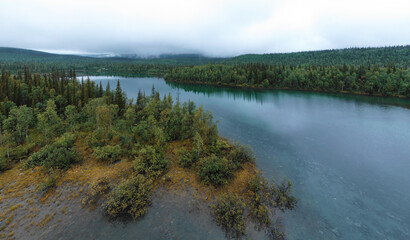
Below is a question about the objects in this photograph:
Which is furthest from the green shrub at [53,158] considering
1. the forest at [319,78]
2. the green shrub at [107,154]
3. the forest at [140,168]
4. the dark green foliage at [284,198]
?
the forest at [319,78]

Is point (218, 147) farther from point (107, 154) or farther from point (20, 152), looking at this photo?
point (20, 152)

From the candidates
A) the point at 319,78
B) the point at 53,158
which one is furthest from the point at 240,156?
the point at 319,78

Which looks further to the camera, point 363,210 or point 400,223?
point 363,210

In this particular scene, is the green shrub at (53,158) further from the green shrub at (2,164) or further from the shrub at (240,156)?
the shrub at (240,156)

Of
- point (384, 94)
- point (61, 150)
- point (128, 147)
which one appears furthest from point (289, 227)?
point (384, 94)

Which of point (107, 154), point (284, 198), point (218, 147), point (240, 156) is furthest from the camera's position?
point (218, 147)

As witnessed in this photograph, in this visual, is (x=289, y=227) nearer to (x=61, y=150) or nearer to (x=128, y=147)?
(x=128, y=147)
